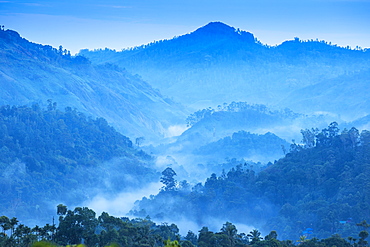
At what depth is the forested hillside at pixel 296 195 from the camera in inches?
2368

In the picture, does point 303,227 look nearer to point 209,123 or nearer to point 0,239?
point 0,239

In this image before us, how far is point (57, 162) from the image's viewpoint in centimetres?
9794

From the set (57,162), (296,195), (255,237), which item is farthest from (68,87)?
(255,237)

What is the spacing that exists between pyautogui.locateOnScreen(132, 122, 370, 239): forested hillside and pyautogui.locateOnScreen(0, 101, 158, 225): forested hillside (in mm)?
17262

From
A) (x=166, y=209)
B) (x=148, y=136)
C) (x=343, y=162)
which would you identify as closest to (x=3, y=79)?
(x=148, y=136)

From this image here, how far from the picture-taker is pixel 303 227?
60.5m

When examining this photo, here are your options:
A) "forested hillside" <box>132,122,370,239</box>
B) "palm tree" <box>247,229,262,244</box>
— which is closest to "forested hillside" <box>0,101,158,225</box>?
"forested hillside" <box>132,122,370,239</box>

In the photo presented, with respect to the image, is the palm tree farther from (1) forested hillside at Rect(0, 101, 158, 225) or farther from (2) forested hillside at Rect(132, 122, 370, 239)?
(1) forested hillside at Rect(0, 101, 158, 225)

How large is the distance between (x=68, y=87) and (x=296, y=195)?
107m

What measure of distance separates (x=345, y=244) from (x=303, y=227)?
21007 mm

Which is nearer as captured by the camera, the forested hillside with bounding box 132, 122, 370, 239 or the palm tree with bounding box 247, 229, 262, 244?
the palm tree with bounding box 247, 229, 262, 244

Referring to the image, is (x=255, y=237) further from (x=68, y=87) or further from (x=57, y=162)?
(x=68, y=87)

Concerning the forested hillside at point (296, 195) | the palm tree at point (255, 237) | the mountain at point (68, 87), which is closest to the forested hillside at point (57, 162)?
the forested hillside at point (296, 195)

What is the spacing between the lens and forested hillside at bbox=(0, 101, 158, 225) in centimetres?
8925
